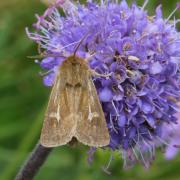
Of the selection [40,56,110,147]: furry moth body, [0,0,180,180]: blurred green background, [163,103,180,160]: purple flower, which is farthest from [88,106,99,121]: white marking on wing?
[0,0,180,180]: blurred green background

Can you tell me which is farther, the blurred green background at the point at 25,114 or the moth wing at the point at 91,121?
the blurred green background at the point at 25,114

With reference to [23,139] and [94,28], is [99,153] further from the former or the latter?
[94,28]

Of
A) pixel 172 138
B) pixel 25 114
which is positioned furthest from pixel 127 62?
pixel 25 114

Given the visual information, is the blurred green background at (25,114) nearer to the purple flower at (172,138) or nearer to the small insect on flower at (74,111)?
the purple flower at (172,138)

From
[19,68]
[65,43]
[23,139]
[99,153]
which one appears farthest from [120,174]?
[65,43]

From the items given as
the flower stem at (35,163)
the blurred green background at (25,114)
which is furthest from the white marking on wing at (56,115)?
the blurred green background at (25,114)

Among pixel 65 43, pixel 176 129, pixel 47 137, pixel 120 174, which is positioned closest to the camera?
pixel 47 137
